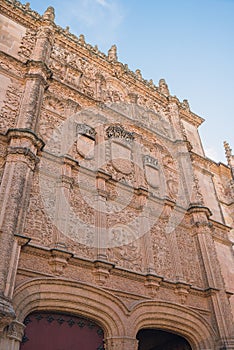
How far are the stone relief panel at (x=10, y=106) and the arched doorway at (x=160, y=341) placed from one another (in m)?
6.81

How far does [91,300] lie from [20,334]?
1636mm

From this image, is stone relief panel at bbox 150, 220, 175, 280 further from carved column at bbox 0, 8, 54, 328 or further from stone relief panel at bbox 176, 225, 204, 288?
carved column at bbox 0, 8, 54, 328

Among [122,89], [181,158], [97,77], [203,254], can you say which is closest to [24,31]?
[97,77]

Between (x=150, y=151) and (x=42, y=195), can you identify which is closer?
(x=42, y=195)

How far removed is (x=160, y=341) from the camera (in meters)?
9.63

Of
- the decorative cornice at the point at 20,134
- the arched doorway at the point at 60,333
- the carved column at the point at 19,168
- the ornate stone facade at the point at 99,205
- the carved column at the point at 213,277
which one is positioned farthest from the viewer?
the carved column at the point at 213,277

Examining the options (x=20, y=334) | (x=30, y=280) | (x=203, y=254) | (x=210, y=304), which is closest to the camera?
(x=20, y=334)

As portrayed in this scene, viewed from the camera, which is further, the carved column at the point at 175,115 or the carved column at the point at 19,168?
the carved column at the point at 175,115

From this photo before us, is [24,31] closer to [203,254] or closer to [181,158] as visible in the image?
[181,158]

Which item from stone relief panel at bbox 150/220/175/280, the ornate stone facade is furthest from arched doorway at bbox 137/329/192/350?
stone relief panel at bbox 150/220/175/280

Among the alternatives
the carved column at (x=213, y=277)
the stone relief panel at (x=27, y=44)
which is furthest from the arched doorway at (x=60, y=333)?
the stone relief panel at (x=27, y=44)

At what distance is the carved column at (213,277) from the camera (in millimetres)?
8461

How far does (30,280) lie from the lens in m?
6.28

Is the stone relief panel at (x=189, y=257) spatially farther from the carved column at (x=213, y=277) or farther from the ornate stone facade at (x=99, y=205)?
the carved column at (x=213, y=277)
